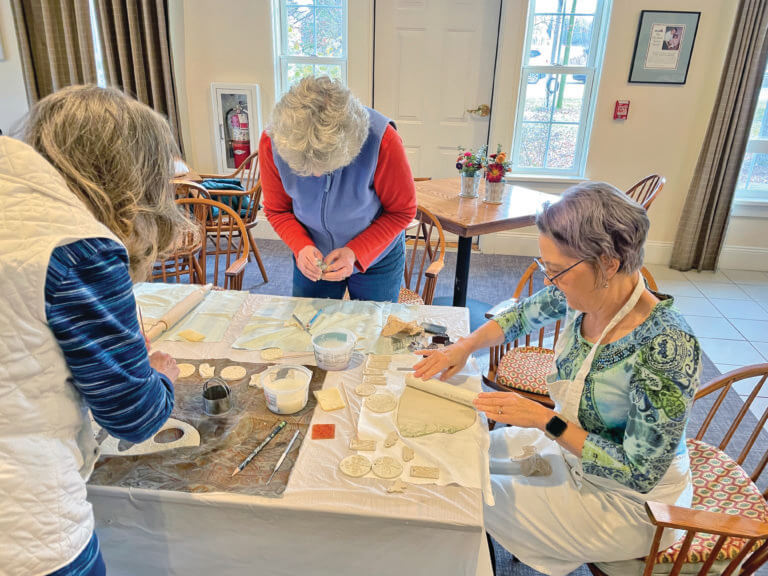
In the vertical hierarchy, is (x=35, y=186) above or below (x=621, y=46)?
below

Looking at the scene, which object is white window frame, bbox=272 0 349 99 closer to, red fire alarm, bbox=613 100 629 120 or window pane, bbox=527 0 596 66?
window pane, bbox=527 0 596 66

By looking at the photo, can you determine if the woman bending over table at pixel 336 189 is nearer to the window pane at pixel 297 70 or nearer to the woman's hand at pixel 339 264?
the woman's hand at pixel 339 264

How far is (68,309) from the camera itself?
2.18ft

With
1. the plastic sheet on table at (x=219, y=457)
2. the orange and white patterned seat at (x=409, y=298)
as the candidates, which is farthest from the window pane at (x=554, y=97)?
the plastic sheet on table at (x=219, y=457)

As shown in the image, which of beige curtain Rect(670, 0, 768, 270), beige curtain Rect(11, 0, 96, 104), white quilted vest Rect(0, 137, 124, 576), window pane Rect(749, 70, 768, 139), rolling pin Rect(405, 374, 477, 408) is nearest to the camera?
white quilted vest Rect(0, 137, 124, 576)

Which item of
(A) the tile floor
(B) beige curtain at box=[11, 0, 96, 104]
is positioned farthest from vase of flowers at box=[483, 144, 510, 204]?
(B) beige curtain at box=[11, 0, 96, 104]

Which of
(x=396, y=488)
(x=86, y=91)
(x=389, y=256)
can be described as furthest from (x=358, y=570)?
(x=389, y=256)

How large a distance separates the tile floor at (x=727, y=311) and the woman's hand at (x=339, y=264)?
2.19 m

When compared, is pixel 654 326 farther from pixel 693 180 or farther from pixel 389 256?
pixel 693 180

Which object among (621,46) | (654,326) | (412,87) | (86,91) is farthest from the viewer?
(412,87)

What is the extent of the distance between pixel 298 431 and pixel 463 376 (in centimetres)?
45

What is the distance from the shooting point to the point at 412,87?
4172 millimetres

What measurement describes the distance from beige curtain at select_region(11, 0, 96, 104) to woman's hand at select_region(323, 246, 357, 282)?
11.6ft

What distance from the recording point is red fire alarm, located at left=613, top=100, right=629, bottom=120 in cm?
385
